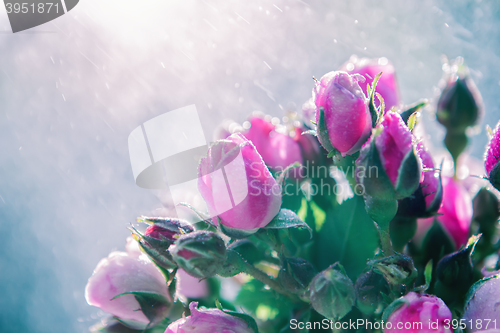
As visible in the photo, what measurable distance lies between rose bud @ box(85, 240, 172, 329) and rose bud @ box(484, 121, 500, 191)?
28cm

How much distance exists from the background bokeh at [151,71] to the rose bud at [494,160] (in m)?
0.35

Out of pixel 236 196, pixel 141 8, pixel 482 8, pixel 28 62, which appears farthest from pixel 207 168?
pixel 28 62

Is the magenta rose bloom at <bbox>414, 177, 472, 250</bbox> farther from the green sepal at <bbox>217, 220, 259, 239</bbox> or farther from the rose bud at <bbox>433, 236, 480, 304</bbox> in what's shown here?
the green sepal at <bbox>217, 220, 259, 239</bbox>

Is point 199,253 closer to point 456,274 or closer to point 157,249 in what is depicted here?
point 157,249

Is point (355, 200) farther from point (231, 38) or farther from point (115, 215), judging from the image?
point (115, 215)

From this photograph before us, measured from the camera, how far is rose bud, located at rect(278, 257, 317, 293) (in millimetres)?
299

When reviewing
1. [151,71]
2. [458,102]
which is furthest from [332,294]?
[151,71]

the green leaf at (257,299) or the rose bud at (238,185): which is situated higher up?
the rose bud at (238,185)

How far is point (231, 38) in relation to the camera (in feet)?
2.57

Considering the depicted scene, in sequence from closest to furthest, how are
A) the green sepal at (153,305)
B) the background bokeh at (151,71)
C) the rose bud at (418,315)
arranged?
the rose bud at (418,315), the green sepal at (153,305), the background bokeh at (151,71)

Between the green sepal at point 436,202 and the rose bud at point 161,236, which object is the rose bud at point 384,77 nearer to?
the green sepal at point 436,202

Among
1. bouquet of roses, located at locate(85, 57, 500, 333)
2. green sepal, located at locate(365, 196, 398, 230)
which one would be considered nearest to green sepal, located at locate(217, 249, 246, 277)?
bouquet of roses, located at locate(85, 57, 500, 333)

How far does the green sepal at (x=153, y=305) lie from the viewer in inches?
Answer: 13.1

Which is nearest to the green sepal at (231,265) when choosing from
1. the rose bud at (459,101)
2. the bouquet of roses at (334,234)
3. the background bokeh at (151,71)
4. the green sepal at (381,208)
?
the bouquet of roses at (334,234)
